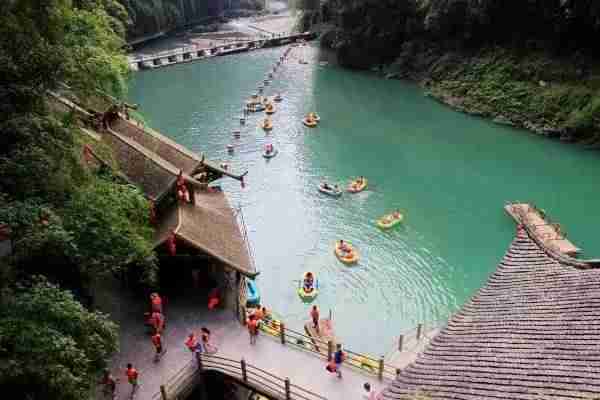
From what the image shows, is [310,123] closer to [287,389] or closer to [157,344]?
[157,344]

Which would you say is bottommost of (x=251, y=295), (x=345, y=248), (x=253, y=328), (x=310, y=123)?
→ (x=345, y=248)

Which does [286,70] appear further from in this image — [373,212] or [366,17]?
[373,212]

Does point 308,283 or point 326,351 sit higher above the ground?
point 326,351

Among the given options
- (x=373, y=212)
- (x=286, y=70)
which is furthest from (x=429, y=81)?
(x=373, y=212)

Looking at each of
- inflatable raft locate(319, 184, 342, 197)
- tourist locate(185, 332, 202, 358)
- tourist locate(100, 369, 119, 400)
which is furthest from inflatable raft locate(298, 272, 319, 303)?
tourist locate(100, 369, 119, 400)

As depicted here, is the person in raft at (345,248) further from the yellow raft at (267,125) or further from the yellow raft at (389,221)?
the yellow raft at (267,125)

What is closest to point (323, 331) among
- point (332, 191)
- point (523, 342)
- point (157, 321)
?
point (157, 321)

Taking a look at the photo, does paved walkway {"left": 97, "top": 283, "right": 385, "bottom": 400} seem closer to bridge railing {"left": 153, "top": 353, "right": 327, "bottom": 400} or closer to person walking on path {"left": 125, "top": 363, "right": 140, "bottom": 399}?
person walking on path {"left": 125, "top": 363, "right": 140, "bottom": 399}
